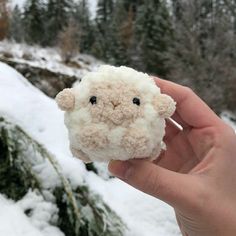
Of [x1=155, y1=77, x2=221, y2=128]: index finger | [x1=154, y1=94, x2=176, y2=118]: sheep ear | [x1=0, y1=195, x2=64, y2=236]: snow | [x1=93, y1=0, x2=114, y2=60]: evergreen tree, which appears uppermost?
[x1=154, y1=94, x2=176, y2=118]: sheep ear

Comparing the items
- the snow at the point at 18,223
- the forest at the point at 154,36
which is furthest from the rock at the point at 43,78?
the forest at the point at 154,36

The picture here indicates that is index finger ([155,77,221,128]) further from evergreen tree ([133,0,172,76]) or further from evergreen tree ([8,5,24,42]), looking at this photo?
evergreen tree ([8,5,24,42])

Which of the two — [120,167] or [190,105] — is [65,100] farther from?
[190,105]

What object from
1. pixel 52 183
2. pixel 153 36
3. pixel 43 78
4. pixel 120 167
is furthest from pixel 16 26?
pixel 120 167

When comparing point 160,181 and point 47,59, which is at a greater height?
point 160,181

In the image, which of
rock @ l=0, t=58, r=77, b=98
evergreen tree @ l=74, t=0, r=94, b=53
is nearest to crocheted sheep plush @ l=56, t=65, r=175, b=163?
rock @ l=0, t=58, r=77, b=98

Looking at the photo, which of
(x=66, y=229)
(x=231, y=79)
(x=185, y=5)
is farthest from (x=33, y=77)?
(x=185, y=5)
